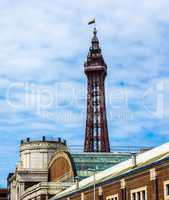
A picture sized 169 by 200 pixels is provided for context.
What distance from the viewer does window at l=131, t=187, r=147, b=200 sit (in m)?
52.7

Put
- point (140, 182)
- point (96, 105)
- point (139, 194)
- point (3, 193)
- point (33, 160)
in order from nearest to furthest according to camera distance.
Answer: point (140, 182) → point (139, 194) → point (33, 160) → point (96, 105) → point (3, 193)

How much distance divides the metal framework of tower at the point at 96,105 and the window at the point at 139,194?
97.3 m

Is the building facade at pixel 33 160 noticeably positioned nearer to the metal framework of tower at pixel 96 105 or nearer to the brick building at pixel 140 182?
the metal framework of tower at pixel 96 105

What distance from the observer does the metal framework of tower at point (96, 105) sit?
15438 cm

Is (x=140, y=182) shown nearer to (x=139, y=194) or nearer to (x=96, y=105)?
(x=139, y=194)

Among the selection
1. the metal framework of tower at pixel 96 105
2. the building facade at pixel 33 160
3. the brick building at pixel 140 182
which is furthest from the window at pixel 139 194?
the metal framework of tower at pixel 96 105

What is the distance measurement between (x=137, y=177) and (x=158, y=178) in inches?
180

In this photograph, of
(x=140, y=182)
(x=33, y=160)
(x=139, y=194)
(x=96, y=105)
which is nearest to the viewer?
(x=140, y=182)

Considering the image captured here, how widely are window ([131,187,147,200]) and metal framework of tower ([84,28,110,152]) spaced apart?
3830 inches

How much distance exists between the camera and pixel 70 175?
346 ft

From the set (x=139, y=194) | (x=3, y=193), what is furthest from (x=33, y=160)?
(x=139, y=194)

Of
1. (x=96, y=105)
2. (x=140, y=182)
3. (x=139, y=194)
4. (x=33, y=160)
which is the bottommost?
(x=139, y=194)

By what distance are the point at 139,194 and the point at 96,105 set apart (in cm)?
10983

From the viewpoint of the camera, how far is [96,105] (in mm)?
163625
